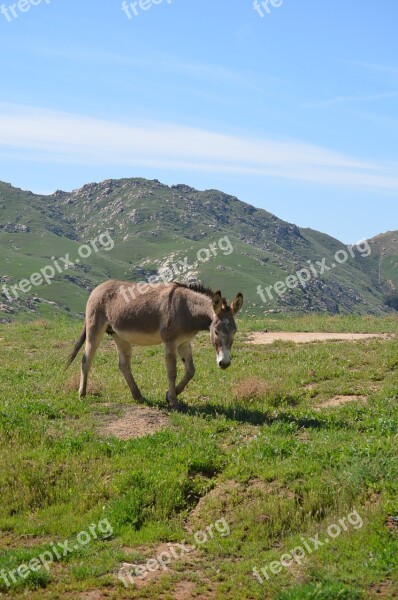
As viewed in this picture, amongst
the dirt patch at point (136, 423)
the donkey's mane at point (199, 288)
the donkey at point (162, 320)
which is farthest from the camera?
the donkey's mane at point (199, 288)

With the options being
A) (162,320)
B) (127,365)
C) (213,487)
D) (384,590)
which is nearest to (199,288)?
(162,320)

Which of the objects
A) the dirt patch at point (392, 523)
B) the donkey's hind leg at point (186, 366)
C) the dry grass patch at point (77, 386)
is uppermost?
the donkey's hind leg at point (186, 366)

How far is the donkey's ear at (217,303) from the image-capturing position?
615 inches

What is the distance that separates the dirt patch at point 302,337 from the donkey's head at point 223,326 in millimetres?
10177

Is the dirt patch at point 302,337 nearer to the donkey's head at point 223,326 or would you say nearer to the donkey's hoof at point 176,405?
the donkey's hoof at point 176,405

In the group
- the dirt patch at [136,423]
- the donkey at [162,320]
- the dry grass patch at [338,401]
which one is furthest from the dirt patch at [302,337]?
the dirt patch at [136,423]

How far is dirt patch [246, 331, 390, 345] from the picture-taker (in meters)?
25.9

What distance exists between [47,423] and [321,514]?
7113 millimetres

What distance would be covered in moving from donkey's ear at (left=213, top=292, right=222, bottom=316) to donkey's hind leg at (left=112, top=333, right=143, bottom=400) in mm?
3466

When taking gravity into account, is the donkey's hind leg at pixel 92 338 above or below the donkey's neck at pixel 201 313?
below

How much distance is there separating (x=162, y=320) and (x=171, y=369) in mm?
1284

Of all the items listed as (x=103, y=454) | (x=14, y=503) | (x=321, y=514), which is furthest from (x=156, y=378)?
(x=321, y=514)

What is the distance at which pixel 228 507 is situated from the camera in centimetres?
1141

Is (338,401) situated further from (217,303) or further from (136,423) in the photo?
(136,423)
